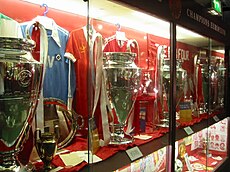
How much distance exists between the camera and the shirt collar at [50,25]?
1.31 m

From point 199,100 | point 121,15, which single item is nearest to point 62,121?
point 121,15

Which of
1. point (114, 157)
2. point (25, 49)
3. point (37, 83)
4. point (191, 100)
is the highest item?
point (25, 49)

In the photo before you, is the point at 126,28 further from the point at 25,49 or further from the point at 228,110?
the point at 228,110

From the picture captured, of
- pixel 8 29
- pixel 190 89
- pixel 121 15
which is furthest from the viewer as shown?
pixel 190 89

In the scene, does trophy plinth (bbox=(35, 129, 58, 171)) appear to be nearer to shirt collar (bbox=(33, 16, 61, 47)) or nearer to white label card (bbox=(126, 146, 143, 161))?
white label card (bbox=(126, 146, 143, 161))

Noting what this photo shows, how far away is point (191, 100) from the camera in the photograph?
2.25 meters

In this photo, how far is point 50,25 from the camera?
1.33 metres

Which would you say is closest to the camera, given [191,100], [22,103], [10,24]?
[22,103]

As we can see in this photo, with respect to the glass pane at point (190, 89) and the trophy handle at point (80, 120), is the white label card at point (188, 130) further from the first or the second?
the trophy handle at point (80, 120)

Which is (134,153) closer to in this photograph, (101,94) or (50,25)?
(101,94)

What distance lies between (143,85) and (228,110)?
4.87 feet

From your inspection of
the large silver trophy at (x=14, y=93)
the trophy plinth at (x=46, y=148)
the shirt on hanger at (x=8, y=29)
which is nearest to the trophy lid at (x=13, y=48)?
the large silver trophy at (x=14, y=93)

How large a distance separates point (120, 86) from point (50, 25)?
0.42m

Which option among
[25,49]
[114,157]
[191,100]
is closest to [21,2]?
[25,49]
